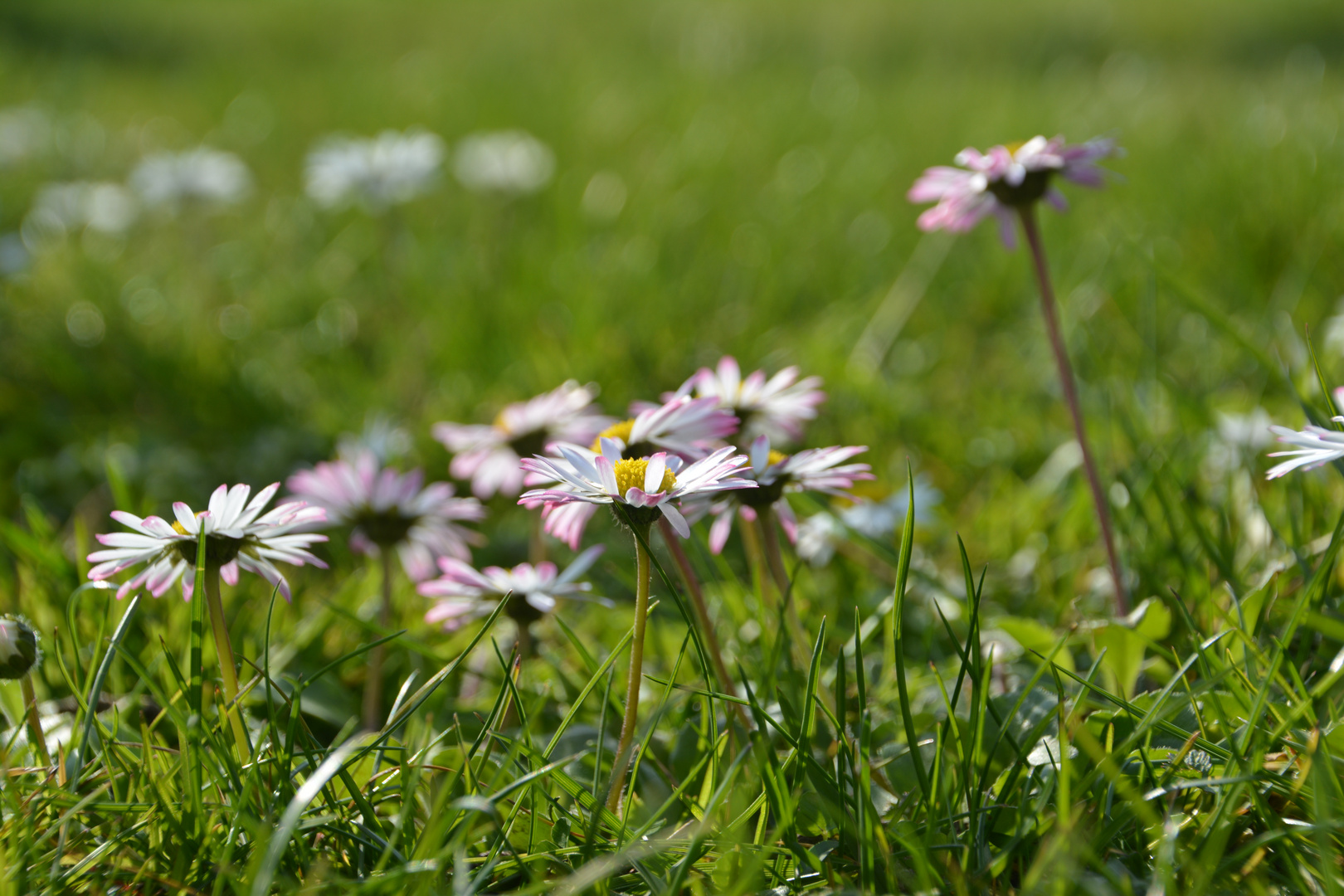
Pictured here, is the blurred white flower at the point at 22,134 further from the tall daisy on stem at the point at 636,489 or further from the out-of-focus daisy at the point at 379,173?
the tall daisy on stem at the point at 636,489

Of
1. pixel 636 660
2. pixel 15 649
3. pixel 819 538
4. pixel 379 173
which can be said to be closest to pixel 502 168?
pixel 379 173

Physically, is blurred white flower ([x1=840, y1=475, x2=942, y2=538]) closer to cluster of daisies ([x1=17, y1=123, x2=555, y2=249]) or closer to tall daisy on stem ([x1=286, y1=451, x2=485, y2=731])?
tall daisy on stem ([x1=286, y1=451, x2=485, y2=731])

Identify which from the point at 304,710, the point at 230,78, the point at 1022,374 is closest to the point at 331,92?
the point at 230,78

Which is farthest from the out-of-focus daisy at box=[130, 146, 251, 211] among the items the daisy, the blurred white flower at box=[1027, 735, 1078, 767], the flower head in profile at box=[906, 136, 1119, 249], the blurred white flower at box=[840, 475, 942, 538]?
the daisy

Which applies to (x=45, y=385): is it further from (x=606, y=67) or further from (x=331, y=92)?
(x=606, y=67)

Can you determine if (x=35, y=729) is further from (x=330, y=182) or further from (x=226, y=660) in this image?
(x=330, y=182)

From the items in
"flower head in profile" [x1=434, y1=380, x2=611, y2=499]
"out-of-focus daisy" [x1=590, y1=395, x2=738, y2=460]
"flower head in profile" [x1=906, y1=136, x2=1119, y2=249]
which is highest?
"flower head in profile" [x1=906, y1=136, x2=1119, y2=249]
